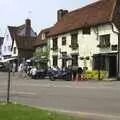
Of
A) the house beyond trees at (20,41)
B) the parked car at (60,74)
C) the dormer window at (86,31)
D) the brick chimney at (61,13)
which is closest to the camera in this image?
the parked car at (60,74)

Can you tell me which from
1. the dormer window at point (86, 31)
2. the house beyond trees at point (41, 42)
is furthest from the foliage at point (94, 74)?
the house beyond trees at point (41, 42)

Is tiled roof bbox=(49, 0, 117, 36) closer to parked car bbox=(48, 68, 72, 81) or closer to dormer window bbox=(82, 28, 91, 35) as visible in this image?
dormer window bbox=(82, 28, 91, 35)

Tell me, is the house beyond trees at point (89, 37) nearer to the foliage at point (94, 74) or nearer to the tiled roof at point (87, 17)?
the tiled roof at point (87, 17)

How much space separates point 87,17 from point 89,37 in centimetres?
318

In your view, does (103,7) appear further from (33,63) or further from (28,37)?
(28,37)

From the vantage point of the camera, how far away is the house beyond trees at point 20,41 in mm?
91562

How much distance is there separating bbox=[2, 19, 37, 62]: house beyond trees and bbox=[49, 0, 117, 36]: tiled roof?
25240 millimetres

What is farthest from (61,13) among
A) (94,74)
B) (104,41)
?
(94,74)

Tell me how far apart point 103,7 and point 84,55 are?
5.76 metres

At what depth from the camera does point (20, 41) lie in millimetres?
92688

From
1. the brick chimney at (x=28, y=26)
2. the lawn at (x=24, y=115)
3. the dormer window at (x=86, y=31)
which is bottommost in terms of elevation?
the lawn at (x=24, y=115)

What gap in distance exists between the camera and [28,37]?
95125 millimetres

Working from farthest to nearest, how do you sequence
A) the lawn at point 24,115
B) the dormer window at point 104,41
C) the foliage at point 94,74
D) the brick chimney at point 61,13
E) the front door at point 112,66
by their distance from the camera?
the brick chimney at point 61,13
the dormer window at point 104,41
the front door at point 112,66
the foliage at point 94,74
the lawn at point 24,115

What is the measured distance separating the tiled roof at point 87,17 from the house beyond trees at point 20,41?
82.8 feet
